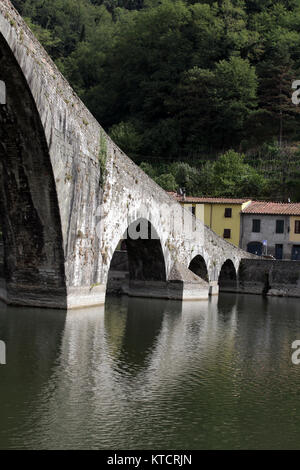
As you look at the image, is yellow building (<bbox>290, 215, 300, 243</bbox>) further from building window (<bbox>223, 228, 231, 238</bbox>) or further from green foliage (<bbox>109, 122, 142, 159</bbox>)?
green foliage (<bbox>109, 122, 142, 159</bbox>)

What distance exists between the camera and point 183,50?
5969cm

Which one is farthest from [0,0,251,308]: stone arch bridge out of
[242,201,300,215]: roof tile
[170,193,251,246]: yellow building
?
[242,201,300,215]: roof tile

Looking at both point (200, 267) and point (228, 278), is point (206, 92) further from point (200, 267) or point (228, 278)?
point (200, 267)

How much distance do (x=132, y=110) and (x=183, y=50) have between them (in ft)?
24.2

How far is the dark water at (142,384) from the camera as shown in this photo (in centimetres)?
809

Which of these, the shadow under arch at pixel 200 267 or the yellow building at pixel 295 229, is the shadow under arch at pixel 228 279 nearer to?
the shadow under arch at pixel 200 267

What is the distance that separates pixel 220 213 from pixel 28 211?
25011mm

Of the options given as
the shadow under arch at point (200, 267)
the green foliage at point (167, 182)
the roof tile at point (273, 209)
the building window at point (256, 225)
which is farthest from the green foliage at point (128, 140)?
the shadow under arch at point (200, 267)

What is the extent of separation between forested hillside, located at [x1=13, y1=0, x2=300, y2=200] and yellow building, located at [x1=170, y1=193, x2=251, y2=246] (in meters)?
7.19

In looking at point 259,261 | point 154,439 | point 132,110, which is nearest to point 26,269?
point 154,439

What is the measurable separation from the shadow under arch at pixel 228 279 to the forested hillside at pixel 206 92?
15050 millimetres

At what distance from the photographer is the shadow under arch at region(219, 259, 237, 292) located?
109 feet

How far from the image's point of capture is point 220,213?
40.8 meters

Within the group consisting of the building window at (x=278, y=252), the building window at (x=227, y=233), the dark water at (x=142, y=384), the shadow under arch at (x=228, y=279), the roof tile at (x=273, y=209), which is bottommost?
the dark water at (x=142, y=384)
